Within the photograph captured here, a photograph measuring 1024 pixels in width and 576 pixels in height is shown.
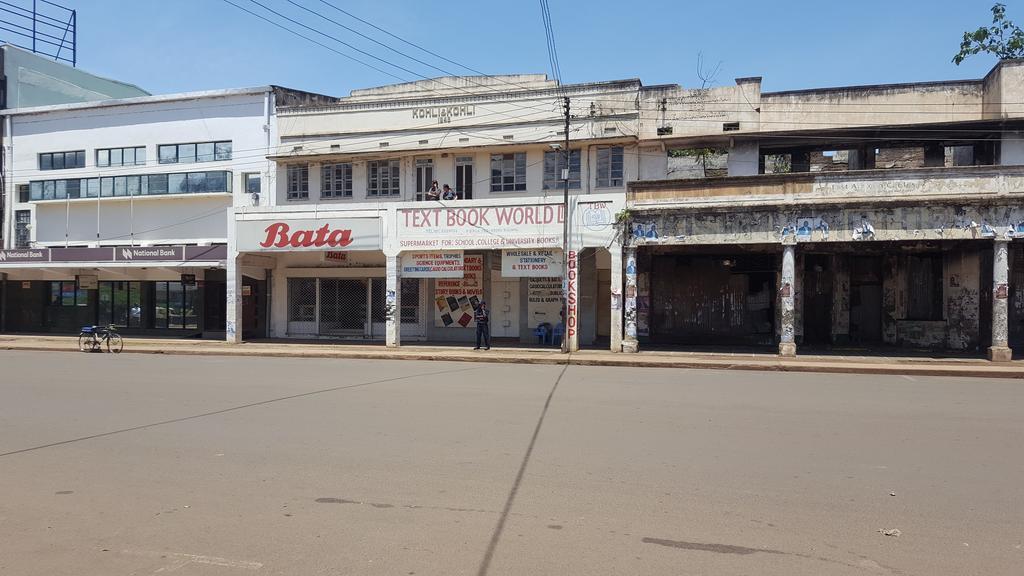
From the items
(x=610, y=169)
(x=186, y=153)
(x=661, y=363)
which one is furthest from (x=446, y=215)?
(x=186, y=153)

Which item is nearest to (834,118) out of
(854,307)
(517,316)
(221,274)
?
(854,307)

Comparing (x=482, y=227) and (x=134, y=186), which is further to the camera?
(x=134, y=186)

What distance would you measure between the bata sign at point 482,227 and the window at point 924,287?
11858 mm

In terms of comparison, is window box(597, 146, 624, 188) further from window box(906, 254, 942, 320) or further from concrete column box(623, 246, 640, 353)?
window box(906, 254, 942, 320)

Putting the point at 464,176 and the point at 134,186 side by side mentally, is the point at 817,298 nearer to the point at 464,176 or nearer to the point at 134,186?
the point at 464,176

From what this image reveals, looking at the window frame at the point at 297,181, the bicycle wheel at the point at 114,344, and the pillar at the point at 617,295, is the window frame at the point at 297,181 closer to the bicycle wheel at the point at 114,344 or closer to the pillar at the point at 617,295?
the bicycle wheel at the point at 114,344

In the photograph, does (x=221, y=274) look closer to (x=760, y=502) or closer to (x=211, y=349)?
(x=211, y=349)

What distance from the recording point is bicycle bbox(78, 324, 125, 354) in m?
22.6

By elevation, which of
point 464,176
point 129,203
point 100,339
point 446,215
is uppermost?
point 464,176

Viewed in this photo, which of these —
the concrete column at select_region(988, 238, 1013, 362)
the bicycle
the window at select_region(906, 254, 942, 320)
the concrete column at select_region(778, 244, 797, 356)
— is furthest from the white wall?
the concrete column at select_region(988, 238, 1013, 362)

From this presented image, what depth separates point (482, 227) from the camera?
22406 mm

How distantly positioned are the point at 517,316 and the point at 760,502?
19.8m

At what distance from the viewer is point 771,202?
19672mm

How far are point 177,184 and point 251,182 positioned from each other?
3.14m
